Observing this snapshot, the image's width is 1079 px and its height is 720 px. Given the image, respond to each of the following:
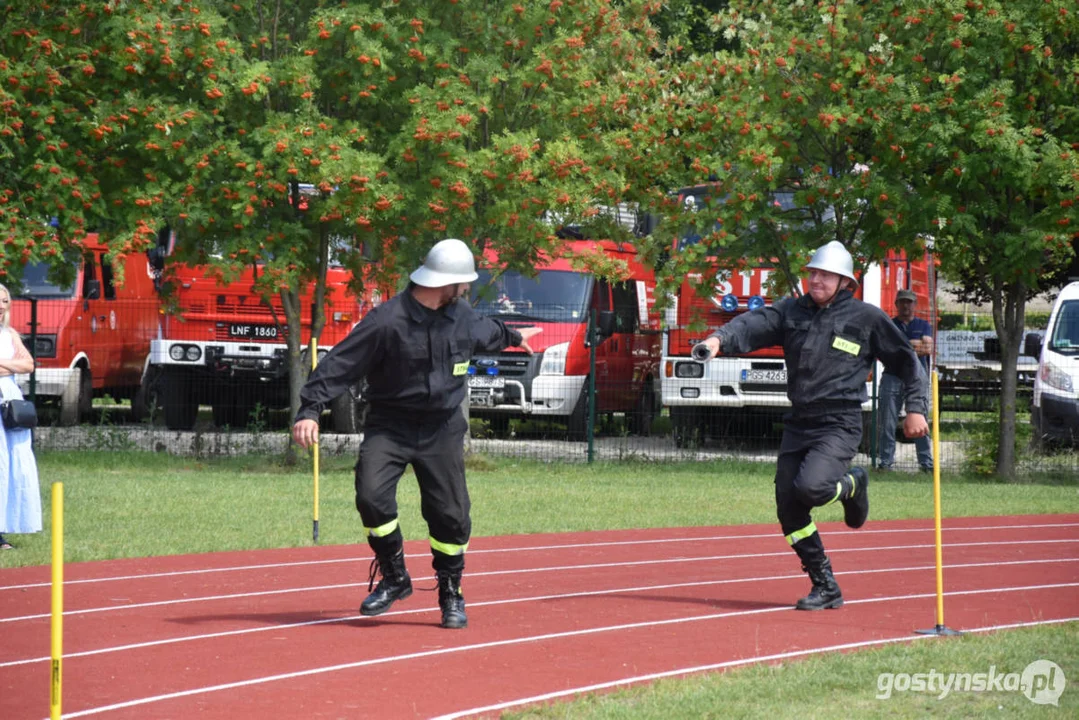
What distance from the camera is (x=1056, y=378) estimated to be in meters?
20.1

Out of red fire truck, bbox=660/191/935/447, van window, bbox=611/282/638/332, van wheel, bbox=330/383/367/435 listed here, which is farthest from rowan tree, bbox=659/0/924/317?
van wheel, bbox=330/383/367/435

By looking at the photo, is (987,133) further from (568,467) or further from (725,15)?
(568,467)

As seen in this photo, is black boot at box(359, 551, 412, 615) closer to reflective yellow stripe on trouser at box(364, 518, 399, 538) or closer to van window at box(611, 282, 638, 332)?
reflective yellow stripe on trouser at box(364, 518, 399, 538)

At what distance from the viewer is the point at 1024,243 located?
58.2 feet

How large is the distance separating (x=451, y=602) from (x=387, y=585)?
476mm

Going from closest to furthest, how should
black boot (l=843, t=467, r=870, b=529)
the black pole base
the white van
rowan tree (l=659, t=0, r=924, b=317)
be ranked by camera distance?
the black pole base → black boot (l=843, t=467, r=870, b=529) → rowan tree (l=659, t=0, r=924, b=317) → the white van

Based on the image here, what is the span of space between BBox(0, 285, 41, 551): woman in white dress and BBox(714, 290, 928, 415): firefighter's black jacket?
551cm

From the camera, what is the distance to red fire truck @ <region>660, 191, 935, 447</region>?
68.7ft

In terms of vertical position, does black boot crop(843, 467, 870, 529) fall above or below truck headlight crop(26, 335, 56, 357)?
below

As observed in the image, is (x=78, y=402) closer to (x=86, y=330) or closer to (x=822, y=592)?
(x=86, y=330)

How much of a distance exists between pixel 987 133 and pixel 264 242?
8088mm

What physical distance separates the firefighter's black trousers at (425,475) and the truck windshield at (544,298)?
41.9ft

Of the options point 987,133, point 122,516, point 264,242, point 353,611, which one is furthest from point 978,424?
point 353,611

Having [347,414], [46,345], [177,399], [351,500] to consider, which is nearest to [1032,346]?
[347,414]
